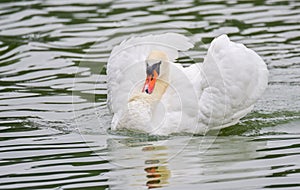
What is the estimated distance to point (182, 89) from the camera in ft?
36.2

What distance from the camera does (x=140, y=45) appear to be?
11688mm

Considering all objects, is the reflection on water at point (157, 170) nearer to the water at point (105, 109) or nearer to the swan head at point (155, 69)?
the water at point (105, 109)

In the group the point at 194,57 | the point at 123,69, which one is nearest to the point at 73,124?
the point at 123,69

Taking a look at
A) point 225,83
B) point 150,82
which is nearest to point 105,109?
point 150,82

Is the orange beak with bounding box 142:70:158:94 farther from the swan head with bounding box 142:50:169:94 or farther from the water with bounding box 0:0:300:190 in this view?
the water with bounding box 0:0:300:190

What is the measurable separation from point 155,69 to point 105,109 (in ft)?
4.39

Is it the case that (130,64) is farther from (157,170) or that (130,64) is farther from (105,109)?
(157,170)

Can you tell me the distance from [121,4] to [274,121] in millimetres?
7383

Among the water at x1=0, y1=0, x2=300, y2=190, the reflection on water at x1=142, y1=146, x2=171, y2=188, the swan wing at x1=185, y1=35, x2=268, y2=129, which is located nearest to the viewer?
the reflection on water at x1=142, y1=146, x2=171, y2=188

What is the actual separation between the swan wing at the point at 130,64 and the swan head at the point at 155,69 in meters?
0.23

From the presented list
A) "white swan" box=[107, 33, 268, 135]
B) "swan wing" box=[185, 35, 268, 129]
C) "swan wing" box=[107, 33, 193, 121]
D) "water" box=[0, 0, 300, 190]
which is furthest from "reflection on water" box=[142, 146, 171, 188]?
"swan wing" box=[107, 33, 193, 121]

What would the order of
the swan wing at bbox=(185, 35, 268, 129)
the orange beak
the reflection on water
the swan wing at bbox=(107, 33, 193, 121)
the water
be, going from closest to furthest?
the reflection on water, the water, the swan wing at bbox=(185, 35, 268, 129), the orange beak, the swan wing at bbox=(107, 33, 193, 121)

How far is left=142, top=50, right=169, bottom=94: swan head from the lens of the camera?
11102 mm

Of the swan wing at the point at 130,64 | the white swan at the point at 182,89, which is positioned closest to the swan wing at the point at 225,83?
the white swan at the point at 182,89
